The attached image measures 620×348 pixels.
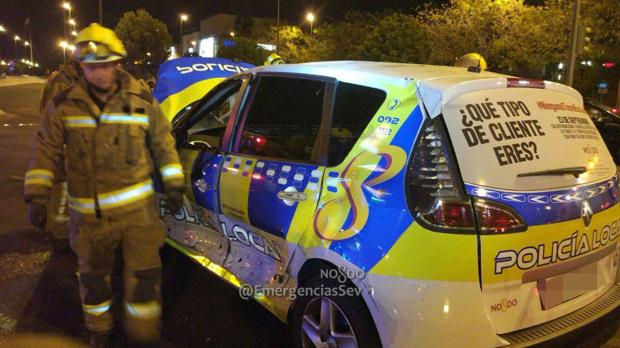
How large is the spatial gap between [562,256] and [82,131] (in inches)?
94.4

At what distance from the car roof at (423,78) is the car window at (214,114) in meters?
0.65

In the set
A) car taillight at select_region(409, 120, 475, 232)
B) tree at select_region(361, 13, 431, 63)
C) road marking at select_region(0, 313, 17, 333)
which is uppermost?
tree at select_region(361, 13, 431, 63)

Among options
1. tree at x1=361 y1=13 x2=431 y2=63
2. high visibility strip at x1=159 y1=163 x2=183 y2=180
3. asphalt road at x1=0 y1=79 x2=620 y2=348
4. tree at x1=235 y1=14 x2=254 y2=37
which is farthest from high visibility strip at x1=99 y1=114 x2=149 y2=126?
tree at x1=235 y1=14 x2=254 y2=37

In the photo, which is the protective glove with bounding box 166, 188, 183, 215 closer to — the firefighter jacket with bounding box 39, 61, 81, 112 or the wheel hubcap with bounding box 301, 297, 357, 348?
the wheel hubcap with bounding box 301, 297, 357, 348

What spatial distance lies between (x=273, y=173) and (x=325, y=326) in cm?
87

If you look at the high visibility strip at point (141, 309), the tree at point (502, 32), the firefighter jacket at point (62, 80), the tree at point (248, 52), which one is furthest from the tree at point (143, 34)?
the high visibility strip at point (141, 309)

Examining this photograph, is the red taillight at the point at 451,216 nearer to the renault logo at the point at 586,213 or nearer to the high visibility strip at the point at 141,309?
the renault logo at the point at 586,213

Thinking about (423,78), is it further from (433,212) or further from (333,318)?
(333,318)

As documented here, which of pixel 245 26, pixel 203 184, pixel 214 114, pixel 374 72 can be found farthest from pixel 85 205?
pixel 245 26

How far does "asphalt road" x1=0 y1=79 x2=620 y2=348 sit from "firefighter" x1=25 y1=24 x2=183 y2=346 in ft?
1.64

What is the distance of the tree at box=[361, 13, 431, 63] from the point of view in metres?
→ 21.9

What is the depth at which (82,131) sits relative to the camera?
280 cm

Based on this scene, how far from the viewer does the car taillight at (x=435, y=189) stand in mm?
2266

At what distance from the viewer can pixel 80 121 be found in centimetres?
280
